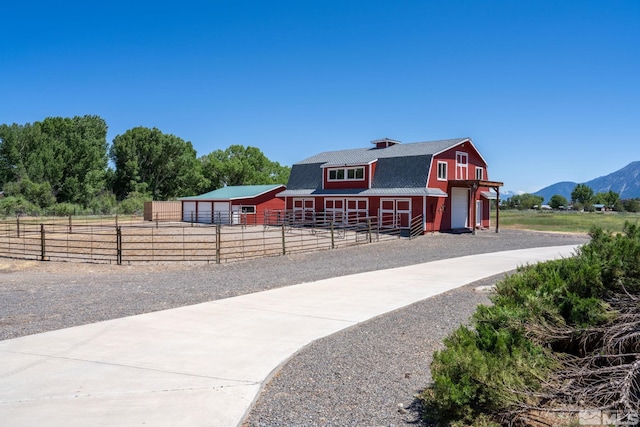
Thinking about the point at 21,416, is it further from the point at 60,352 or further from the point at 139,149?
the point at 139,149

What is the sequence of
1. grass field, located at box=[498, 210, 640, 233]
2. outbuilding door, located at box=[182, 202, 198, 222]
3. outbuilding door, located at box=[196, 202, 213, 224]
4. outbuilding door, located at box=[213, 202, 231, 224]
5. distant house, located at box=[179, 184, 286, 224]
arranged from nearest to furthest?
grass field, located at box=[498, 210, 640, 233], distant house, located at box=[179, 184, 286, 224], outbuilding door, located at box=[213, 202, 231, 224], outbuilding door, located at box=[196, 202, 213, 224], outbuilding door, located at box=[182, 202, 198, 222]

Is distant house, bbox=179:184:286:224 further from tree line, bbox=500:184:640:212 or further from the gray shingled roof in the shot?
tree line, bbox=500:184:640:212

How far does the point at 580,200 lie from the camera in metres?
141

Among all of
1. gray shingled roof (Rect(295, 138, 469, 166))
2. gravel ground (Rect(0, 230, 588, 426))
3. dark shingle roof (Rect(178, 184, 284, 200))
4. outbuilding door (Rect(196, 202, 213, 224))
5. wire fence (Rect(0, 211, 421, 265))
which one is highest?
gray shingled roof (Rect(295, 138, 469, 166))

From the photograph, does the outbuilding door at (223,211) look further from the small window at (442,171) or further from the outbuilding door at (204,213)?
the small window at (442,171)

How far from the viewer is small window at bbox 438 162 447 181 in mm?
31734

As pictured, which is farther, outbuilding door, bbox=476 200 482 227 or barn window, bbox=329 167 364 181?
outbuilding door, bbox=476 200 482 227

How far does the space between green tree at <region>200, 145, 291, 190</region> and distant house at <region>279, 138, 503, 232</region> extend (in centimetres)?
3205

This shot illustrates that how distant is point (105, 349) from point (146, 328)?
43.5 inches

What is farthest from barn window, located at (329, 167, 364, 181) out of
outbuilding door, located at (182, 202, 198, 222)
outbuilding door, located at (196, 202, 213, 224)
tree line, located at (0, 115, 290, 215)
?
tree line, located at (0, 115, 290, 215)

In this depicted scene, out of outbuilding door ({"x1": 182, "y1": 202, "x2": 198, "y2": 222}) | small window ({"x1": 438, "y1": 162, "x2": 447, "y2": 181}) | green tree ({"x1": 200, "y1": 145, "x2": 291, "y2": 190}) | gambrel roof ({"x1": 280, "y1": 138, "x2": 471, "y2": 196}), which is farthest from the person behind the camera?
green tree ({"x1": 200, "y1": 145, "x2": 291, "y2": 190})

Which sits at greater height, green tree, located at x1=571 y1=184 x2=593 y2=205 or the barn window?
green tree, located at x1=571 y1=184 x2=593 y2=205

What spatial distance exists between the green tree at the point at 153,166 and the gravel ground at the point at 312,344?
56.1m

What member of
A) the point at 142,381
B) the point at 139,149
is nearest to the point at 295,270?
the point at 142,381
